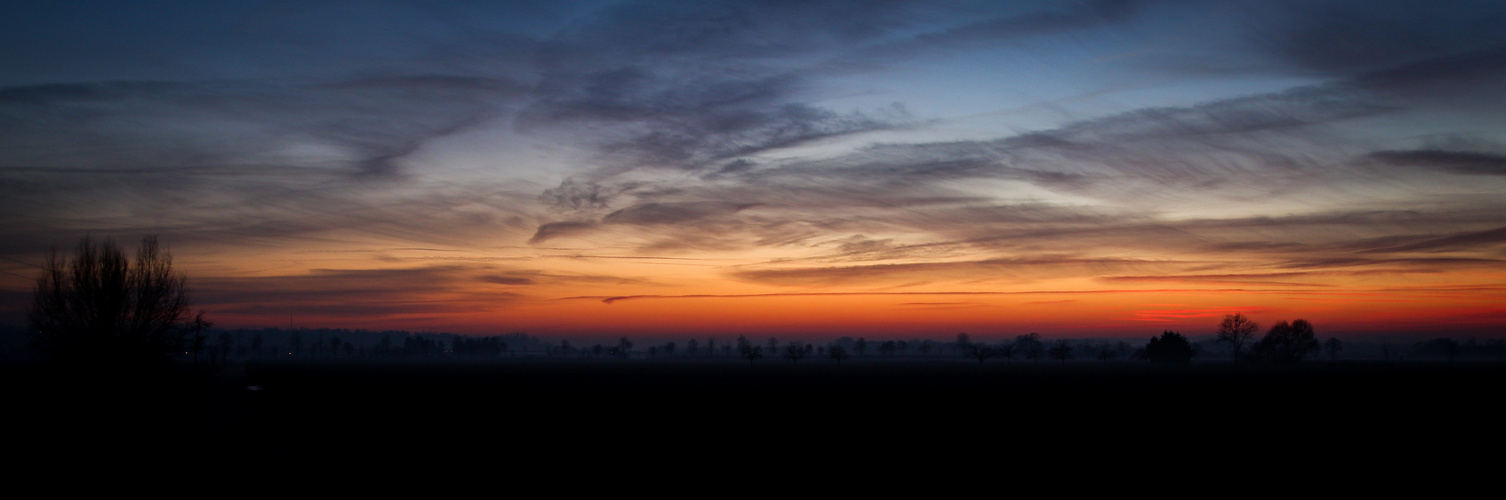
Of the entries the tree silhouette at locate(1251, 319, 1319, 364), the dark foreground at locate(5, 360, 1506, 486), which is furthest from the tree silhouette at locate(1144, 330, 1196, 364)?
the dark foreground at locate(5, 360, 1506, 486)

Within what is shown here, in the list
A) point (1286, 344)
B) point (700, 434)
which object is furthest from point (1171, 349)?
point (700, 434)

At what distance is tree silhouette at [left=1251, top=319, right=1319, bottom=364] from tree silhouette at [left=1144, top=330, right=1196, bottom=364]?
18181 mm

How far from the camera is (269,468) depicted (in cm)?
1719

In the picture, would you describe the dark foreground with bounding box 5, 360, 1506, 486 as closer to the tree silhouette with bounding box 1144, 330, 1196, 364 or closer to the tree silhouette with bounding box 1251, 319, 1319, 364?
the tree silhouette with bounding box 1144, 330, 1196, 364

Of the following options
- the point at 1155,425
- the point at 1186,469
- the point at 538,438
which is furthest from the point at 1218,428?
the point at 538,438

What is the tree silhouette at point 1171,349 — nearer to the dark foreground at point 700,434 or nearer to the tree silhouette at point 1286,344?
the tree silhouette at point 1286,344

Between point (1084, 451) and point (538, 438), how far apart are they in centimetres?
1413

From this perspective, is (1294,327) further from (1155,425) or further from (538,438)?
(538,438)

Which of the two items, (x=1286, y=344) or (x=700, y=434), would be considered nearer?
(x=700, y=434)

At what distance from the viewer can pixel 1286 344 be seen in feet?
526

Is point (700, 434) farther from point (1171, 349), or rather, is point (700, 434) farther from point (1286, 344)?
point (1286, 344)

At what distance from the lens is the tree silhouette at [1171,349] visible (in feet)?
499

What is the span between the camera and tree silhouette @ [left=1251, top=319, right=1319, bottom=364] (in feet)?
515

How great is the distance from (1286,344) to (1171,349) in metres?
26.5
